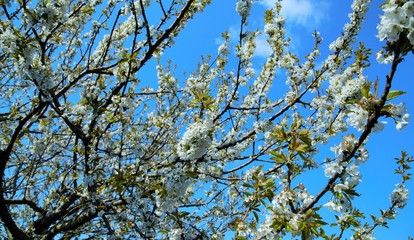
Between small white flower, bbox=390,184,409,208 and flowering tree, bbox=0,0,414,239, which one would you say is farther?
small white flower, bbox=390,184,409,208

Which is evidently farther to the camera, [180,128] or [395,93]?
Result: [180,128]

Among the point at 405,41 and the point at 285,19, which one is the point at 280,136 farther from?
the point at 285,19

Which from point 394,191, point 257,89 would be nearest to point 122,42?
point 257,89

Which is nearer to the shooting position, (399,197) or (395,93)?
(395,93)

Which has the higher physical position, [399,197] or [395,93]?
[399,197]

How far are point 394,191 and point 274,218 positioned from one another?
4426mm

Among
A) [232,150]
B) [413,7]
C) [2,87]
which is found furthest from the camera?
[2,87]

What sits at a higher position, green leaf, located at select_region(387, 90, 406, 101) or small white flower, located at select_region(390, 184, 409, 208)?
small white flower, located at select_region(390, 184, 409, 208)

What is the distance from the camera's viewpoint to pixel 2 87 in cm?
688

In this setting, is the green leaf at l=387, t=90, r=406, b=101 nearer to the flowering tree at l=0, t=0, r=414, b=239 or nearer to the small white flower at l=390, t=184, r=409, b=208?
the flowering tree at l=0, t=0, r=414, b=239

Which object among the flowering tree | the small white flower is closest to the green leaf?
the flowering tree

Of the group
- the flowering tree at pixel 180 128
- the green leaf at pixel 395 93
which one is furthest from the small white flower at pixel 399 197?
the green leaf at pixel 395 93

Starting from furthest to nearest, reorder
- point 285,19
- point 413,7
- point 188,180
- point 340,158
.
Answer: point 285,19, point 188,180, point 340,158, point 413,7

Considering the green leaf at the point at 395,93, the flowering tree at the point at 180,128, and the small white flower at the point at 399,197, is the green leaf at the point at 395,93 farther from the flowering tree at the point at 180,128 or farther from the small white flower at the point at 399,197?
the small white flower at the point at 399,197
